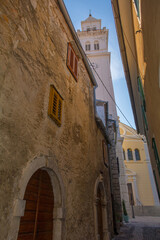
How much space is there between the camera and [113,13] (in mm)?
7406

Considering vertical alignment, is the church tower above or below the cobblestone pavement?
above

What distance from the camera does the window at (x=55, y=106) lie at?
157 inches

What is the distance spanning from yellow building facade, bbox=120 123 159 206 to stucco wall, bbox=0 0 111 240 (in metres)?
18.8

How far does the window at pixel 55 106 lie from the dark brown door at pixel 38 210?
1255mm

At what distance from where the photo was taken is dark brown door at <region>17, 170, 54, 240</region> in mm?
3006

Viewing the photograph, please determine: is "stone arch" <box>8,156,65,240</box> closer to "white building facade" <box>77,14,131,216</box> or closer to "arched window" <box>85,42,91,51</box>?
"white building facade" <box>77,14,131,216</box>

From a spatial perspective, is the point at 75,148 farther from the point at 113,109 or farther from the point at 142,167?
the point at 142,167

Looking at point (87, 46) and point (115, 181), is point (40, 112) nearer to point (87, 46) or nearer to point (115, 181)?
point (115, 181)

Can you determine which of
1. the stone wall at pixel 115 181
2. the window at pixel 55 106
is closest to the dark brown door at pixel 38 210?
the window at pixel 55 106

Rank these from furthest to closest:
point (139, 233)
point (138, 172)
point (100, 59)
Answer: point (100, 59) < point (138, 172) < point (139, 233)

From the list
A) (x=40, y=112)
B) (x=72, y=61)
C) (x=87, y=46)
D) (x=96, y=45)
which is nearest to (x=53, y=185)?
(x=40, y=112)

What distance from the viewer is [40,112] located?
11.8 feet

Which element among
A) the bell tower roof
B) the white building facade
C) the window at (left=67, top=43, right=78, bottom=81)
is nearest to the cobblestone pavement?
the white building facade

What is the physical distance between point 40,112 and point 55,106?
2.39ft
